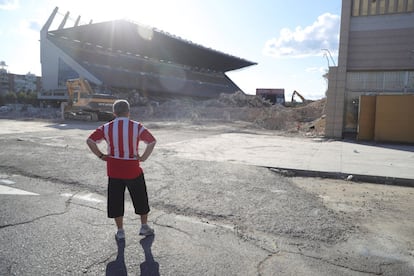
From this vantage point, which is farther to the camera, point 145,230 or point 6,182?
point 6,182

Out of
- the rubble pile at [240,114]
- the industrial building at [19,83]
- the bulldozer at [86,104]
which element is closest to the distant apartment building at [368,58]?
the rubble pile at [240,114]

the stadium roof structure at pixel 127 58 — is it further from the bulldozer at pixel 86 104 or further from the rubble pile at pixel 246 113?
the bulldozer at pixel 86 104

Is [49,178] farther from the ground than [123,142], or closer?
closer

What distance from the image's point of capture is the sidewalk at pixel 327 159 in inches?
311

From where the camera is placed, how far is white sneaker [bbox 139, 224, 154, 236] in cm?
407

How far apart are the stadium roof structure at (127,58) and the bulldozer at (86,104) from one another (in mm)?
26822

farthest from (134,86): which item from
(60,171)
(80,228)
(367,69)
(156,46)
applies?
(80,228)

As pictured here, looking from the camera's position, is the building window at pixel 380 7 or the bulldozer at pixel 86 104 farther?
the bulldozer at pixel 86 104

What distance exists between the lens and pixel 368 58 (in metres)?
16.0

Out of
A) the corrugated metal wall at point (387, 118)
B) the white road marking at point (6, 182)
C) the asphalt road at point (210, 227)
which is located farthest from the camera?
the corrugated metal wall at point (387, 118)

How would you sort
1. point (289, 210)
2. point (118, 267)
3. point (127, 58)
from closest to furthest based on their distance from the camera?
point (118, 267)
point (289, 210)
point (127, 58)

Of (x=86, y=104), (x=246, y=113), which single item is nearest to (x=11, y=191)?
(x=86, y=104)

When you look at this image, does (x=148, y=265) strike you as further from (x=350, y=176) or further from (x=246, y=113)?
(x=246, y=113)

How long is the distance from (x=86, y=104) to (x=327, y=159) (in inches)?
826
